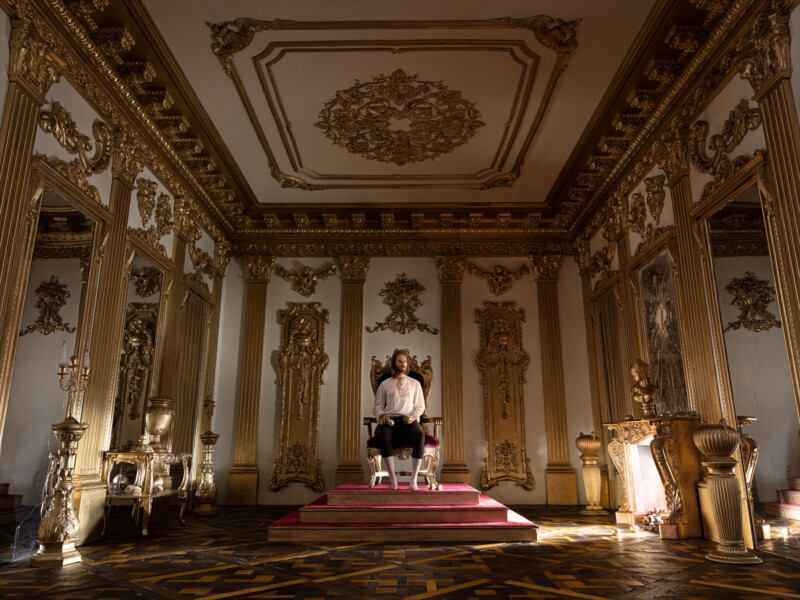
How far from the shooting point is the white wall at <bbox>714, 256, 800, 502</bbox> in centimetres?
388

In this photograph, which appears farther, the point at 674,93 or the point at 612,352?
the point at 612,352

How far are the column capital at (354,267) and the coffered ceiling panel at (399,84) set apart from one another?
1.14m

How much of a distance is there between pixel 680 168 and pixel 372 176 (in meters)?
3.89

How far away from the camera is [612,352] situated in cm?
739

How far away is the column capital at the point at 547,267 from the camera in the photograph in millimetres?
8680

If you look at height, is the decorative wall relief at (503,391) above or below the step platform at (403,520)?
above

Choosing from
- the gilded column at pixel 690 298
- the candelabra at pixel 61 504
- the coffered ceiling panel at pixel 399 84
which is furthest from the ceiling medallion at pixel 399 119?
the candelabra at pixel 61 504

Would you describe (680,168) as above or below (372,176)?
below

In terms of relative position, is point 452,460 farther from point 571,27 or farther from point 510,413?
point 571,27

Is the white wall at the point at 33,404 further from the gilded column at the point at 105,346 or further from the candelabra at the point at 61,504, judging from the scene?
the gilded column at the point at 105,346

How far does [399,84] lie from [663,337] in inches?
149

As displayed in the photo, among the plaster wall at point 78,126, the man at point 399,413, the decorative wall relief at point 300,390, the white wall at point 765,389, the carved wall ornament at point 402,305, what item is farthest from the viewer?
the carved wall ornament at point 402,305

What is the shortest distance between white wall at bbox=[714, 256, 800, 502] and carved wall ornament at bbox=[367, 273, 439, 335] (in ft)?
15.0

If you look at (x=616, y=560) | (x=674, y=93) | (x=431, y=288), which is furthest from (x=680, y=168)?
(x=431, y=288)
